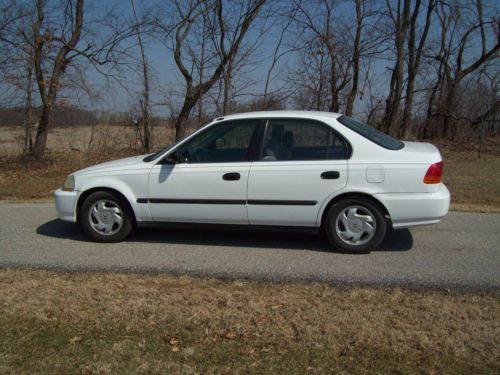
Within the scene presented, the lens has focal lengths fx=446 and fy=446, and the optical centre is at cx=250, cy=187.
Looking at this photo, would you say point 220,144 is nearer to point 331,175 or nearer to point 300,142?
point 300,142

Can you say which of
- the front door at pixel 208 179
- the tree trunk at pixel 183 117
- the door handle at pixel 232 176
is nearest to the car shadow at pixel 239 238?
the front door at pixel 208 179

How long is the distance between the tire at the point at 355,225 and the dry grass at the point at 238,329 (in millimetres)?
1027

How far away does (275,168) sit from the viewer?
198 inches

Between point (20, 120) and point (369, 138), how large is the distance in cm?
A: 1171

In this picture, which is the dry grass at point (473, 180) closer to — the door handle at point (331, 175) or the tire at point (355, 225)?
the tire at point (355, 225)

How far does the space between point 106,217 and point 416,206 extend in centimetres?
367

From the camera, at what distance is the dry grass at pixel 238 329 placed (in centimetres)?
291

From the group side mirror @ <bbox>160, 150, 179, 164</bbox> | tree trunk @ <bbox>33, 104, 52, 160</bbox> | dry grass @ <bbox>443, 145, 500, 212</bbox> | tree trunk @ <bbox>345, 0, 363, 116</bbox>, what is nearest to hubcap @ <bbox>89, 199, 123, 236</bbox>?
side mirror @ <bbox>160, 150, 179, 164</bbox>

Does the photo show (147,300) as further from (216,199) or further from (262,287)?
(216,199)

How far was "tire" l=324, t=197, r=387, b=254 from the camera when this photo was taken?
4930 millimetres

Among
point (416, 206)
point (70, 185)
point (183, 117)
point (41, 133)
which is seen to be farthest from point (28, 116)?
point (416, 206)

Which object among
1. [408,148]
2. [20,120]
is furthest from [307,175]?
[20,120]

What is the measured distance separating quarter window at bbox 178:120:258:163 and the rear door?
25 cm

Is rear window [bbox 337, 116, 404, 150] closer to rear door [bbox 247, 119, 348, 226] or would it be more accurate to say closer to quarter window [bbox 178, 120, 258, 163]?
rear door [bbox 247, 119, 348, 226]
